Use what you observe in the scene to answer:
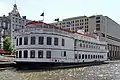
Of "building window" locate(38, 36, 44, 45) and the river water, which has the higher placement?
"building window" locate(38, 36, 44, 45)

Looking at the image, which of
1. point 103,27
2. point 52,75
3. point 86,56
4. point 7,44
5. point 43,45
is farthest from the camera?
point 103,27

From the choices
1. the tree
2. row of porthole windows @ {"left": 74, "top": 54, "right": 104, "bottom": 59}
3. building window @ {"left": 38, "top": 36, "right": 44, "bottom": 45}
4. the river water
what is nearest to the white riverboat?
building window @ {"left": 38, "top": 36, "right": 44, "bottom": 45}

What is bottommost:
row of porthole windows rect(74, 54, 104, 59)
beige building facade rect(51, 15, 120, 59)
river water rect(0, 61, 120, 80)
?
river water rect(0, 61, 120, 80)

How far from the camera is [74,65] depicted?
45.0m

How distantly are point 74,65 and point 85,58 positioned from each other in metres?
8.66

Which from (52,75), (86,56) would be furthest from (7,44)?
(52,75)

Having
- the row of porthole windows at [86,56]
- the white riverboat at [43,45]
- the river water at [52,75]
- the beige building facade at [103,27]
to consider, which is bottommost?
the river water at [52,75]

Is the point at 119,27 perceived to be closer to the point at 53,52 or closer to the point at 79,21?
the point at 79,21

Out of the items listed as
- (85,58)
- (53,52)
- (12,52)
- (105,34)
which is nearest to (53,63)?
(53,52)

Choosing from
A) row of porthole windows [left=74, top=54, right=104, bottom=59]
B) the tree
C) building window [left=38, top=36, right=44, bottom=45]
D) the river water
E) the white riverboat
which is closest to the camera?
the river water

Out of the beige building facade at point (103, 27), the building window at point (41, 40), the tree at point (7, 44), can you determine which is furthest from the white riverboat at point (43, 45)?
the beige building facade at point (103, 27)

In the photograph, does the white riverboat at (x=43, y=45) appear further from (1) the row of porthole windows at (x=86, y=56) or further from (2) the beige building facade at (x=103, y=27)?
(2) the beige building facade at (x=103, y=27)

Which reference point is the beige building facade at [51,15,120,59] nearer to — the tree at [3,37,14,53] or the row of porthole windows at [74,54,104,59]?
the tree at [3,37,14,53]

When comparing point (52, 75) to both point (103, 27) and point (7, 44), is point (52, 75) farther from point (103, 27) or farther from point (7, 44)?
point (103, 27)
